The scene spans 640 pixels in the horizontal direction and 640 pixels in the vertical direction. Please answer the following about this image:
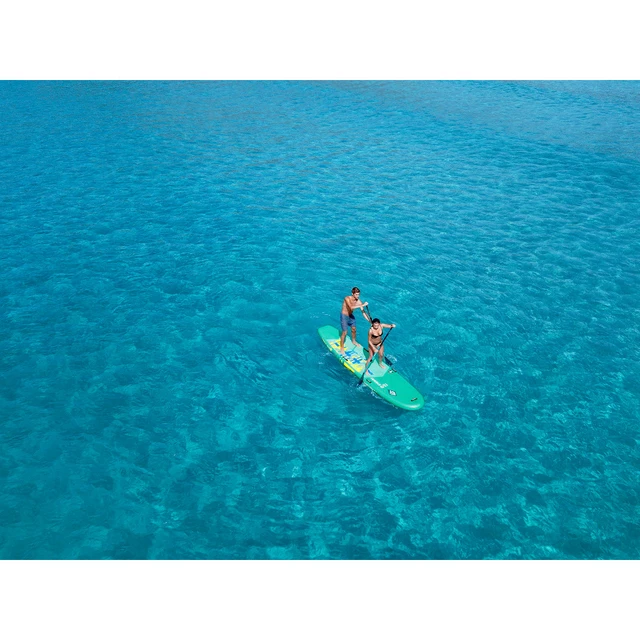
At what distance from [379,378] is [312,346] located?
11.3ft

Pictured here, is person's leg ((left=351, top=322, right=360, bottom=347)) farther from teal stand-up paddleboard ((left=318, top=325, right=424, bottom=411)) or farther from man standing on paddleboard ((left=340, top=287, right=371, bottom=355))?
teal stand-up paddleboard ((left=318, top=325, right=424, bottom=411))

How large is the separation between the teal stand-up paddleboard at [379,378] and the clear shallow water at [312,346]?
20.2 inches

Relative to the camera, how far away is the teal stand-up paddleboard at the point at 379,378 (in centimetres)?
1695

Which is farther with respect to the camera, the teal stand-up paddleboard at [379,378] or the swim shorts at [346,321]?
the swim shorts at [346,321]

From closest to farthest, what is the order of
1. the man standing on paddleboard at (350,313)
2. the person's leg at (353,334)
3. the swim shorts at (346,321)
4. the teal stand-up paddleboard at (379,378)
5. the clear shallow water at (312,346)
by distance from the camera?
1. the clear shallow water at (312,346)
2. the teal stand-up paddleboard at (379,378)
3. the man standing on paddleboard at (350,313)
4. the swim shorts at (346,321)
5. the person's leg at (353,334)

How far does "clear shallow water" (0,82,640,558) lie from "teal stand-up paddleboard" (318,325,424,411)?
51 cm

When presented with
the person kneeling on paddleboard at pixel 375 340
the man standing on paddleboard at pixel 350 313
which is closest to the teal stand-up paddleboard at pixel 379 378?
the man standing on paddleboard at pixel 350 313

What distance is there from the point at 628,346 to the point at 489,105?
35.0 meters

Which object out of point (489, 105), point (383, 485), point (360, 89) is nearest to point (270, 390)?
point (383, 485)

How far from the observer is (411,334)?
20.6 m

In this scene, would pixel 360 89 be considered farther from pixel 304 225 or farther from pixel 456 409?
pixel 456 409

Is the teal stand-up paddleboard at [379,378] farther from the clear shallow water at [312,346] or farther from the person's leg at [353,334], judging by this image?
the clear shallow water at [312,346]

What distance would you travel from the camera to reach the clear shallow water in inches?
558

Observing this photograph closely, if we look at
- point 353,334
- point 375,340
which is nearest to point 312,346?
point 353,334
